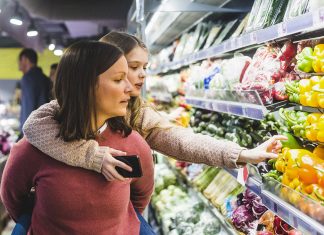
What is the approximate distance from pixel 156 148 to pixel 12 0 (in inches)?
259

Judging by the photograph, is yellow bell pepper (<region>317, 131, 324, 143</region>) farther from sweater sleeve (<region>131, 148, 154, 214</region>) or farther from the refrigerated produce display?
sweater sleeve (<region>131, 148, 154, 214</region>)

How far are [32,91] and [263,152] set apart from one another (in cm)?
429

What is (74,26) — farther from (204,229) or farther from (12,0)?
(204,229)

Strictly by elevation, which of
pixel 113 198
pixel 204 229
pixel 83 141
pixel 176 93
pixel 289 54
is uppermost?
pixel 289 54

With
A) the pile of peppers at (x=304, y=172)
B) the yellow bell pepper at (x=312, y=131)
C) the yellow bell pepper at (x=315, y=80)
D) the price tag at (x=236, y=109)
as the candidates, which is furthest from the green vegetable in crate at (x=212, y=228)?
the yellow bell pepper at (x=315, y=80)

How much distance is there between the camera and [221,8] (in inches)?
126

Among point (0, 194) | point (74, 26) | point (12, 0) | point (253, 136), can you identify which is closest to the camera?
point (0, 194)

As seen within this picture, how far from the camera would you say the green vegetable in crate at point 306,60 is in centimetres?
168

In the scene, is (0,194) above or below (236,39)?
below

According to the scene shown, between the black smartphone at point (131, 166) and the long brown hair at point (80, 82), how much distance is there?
200 mm

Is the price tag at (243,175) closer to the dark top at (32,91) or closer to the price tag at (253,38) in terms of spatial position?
the price tag at (253,38)

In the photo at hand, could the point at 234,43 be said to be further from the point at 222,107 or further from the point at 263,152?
the point at 263,152

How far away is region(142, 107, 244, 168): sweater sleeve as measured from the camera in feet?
5.86

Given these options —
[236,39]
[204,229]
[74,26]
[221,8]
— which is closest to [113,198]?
→ [236,39]
